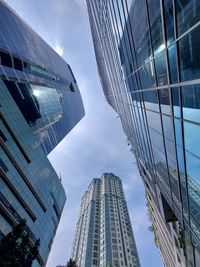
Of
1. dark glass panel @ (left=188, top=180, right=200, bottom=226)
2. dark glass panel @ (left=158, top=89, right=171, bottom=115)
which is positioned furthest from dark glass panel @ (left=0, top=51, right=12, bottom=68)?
dark glass panel @ (left=188, top=180, right=200, bottom=226)

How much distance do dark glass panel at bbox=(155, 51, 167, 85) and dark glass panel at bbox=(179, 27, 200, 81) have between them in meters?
2.04

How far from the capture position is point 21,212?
117ft

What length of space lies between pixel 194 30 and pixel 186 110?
3.48 metres

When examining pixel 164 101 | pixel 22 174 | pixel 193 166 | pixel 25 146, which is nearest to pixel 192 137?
pixel 193 166

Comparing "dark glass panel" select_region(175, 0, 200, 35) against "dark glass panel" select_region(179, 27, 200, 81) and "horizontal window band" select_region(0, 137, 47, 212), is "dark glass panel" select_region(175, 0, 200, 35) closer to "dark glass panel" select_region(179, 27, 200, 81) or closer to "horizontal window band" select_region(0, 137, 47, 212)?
"dark glass panel" select_region(179, 27, 200, 81)

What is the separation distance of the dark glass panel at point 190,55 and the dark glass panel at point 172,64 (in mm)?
614

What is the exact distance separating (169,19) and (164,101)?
178 inches

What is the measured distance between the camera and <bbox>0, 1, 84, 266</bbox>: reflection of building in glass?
1329 inches

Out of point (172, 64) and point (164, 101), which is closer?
point (172, 64)

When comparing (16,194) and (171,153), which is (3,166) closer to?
(16,194)

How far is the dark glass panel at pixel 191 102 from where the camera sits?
7.91 m

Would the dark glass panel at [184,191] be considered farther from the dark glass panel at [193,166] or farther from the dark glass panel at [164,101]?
the dark glass panel at [164,101]

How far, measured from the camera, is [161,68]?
11281 mm

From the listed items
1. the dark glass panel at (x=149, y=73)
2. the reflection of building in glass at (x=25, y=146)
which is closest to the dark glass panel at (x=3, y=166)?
the reflection of building in glass at (x=25, y=146)
